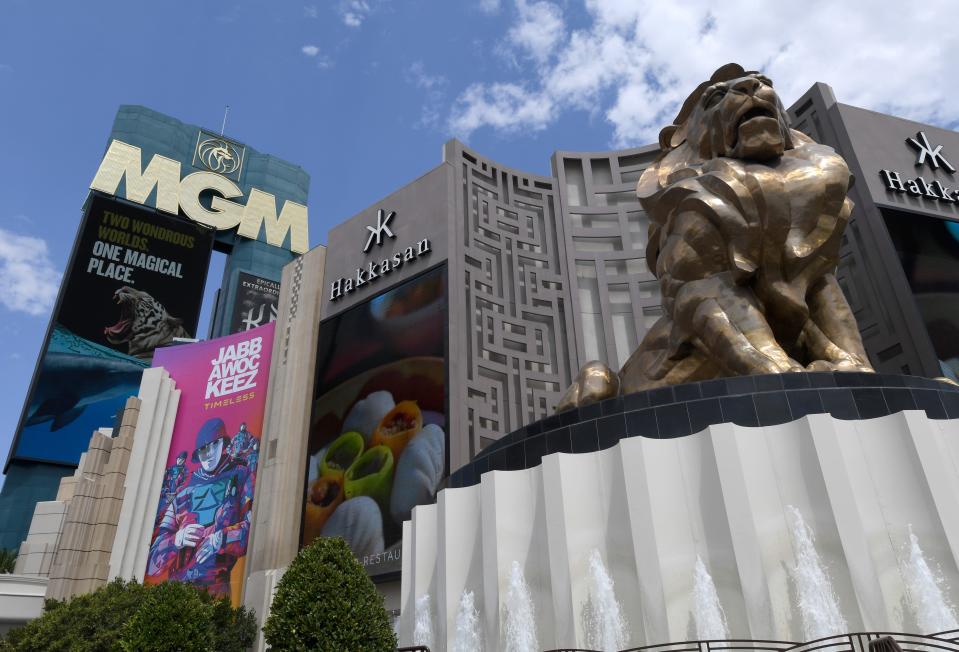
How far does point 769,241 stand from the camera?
30.0ft

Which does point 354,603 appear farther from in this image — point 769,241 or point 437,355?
point 437,355

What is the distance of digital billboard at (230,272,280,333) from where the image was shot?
48.2 m

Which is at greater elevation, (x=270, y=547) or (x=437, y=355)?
(x=437, y=355)

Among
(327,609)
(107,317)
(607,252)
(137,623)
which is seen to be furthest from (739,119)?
(107,317)

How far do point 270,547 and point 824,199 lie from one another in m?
20.5

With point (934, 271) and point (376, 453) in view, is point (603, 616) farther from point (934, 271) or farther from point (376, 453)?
point (934, 271)

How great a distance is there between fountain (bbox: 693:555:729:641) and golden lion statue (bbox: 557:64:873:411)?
2739mm

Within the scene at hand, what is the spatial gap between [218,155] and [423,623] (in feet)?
164

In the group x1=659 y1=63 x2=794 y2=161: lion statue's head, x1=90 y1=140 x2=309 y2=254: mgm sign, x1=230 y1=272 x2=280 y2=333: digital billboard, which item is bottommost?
x1=659 y1=63 x2=794 y2=161: lion statue's head

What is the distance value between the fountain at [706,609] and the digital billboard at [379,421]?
1416cm

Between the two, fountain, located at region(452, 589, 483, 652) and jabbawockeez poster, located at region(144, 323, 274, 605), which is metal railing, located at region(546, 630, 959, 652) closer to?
fountain, located at region(452, 589, 483, 652)

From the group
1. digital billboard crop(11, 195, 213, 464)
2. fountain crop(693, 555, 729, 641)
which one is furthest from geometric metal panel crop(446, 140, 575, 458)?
digital billboard crop(11, 195, 213, 464)

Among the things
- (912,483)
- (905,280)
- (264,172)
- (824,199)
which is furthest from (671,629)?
(264,172)

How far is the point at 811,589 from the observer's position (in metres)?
6.32
